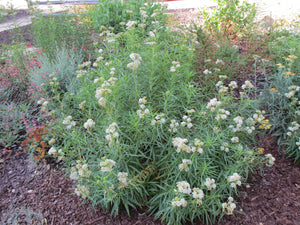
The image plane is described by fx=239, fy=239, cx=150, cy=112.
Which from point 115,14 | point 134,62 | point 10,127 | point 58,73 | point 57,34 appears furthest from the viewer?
point 115,14

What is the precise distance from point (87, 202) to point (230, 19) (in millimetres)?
4723

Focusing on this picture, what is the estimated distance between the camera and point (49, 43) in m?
4.78

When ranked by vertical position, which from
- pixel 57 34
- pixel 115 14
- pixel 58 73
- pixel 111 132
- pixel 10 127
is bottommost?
pixel 10 127

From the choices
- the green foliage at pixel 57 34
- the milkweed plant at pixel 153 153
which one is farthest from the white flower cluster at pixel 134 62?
the green foliage at pixel 57 34

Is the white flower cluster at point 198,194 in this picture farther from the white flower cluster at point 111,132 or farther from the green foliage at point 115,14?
the green foliage at point 115,14

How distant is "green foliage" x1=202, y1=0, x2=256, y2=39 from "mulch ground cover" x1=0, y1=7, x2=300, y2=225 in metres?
3.01

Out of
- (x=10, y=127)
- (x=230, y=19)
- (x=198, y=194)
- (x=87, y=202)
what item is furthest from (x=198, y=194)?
(x=230, y=19)

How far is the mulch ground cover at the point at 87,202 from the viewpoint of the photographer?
8.04ft

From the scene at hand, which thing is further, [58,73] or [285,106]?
[58,73]

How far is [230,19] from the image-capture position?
5.28 meters

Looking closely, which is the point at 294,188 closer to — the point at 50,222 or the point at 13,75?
the point at 50,222

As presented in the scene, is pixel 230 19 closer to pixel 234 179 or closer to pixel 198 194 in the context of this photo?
pixel 234 179

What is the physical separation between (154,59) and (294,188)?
2.18 m

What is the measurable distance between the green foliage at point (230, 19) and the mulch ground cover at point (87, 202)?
9.87ft
